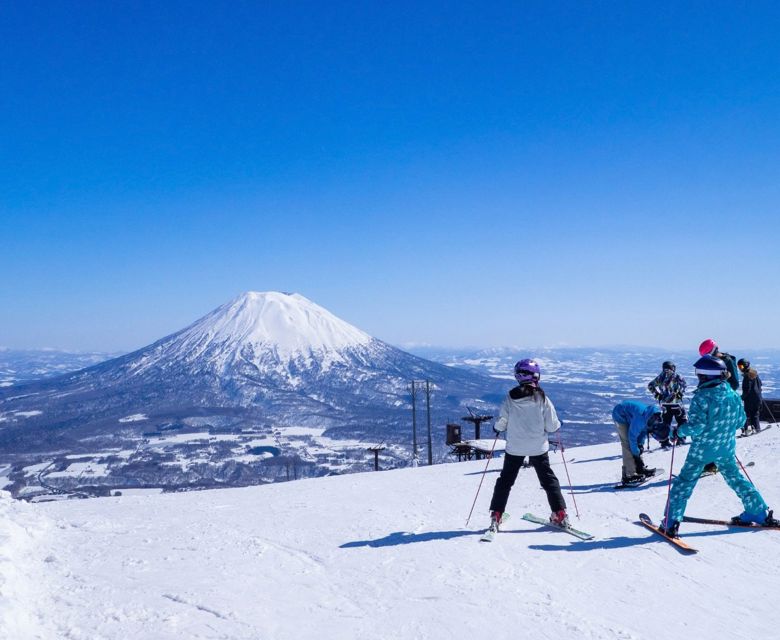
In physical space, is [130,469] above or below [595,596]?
A: below

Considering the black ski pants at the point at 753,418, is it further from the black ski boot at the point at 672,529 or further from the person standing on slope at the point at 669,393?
the black ski boot at the point at 672,529

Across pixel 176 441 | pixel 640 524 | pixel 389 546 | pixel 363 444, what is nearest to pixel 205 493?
pixel 389 546

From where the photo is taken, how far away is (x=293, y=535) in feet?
20.9

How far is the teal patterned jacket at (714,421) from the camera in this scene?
5.51 metres

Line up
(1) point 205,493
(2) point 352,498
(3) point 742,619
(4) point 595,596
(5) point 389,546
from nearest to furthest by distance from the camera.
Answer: (3) point 742,619
(4) point 595,596
(5) point 389,546
(2) point 352,498
(1) point 205,493

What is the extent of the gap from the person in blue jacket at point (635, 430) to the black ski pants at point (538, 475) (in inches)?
125

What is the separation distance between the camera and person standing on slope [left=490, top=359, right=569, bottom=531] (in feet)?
19.3

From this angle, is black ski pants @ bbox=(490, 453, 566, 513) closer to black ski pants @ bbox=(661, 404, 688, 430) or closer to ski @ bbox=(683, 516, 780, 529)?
ski @ bbox=(683, 516, 780, 529)

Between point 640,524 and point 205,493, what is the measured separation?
8480 mm

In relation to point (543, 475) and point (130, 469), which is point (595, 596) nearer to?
point (543, 475)

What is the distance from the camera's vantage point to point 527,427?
233 inches

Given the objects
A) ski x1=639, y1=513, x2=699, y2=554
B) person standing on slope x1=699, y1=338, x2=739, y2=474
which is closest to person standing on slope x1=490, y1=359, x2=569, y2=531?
ski x1=639, y1=513, x2=699, y2=554

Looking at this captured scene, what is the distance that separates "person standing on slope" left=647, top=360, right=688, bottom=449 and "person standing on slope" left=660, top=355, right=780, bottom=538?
288cm

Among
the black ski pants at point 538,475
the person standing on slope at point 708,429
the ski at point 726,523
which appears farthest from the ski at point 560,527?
the ski at point 726,523
